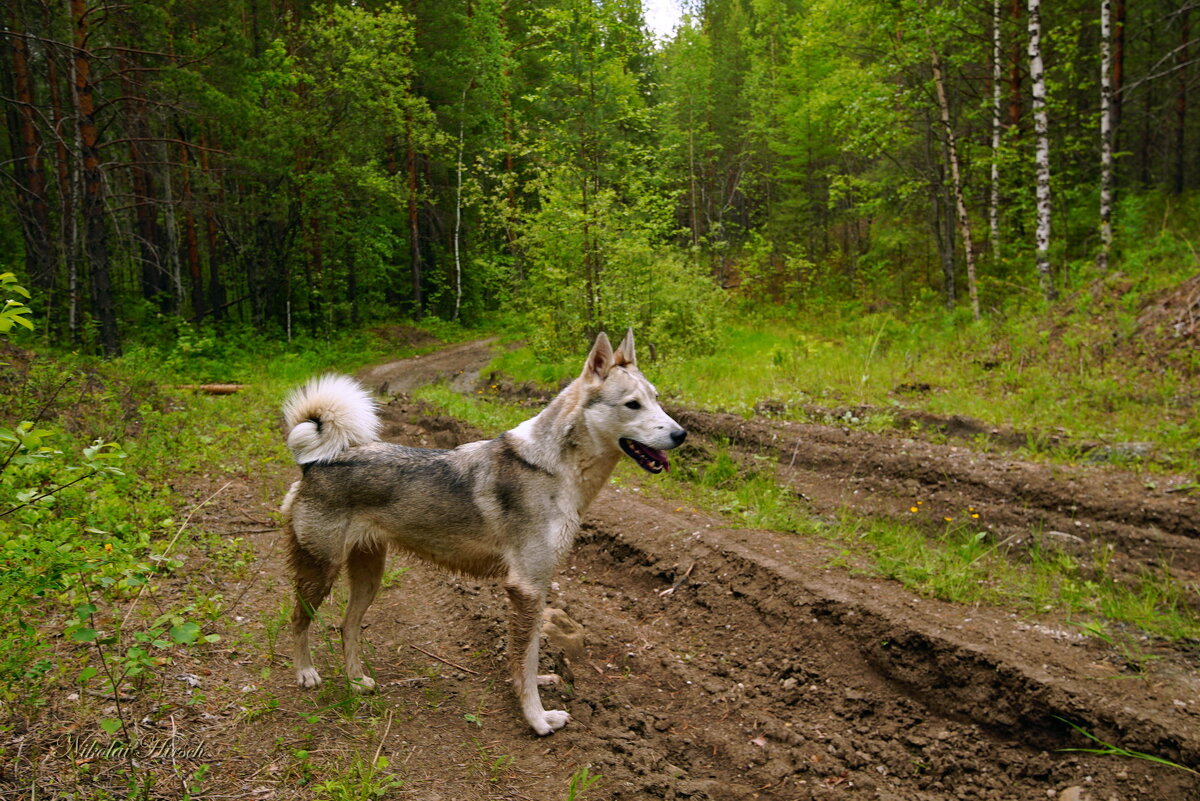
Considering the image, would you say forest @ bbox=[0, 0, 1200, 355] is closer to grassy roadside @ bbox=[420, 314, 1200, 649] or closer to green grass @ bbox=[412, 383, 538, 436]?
grassy roadside @ bbox=[420, 314, 1200, 649]

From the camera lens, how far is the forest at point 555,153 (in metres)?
14.1

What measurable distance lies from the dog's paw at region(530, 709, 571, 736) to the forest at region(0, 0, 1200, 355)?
8802 millimetres

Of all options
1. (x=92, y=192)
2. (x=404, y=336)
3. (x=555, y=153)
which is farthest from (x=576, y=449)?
(x=404, y=336)

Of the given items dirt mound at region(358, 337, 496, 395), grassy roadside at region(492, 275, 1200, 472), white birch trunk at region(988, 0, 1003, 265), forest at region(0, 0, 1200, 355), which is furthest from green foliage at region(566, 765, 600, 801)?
white birch trunk at region(988, 0, 1003, 265)

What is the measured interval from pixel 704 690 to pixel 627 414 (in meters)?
2.00

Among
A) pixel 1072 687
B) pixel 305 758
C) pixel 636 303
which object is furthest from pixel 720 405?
pixel 305 758

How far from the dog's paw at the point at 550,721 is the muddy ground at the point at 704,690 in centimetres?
6

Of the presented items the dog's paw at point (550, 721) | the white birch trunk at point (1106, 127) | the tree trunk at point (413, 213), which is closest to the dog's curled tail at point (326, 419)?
the dog's paw at point (550, 721)

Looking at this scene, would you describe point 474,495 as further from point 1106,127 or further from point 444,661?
point 1106,127

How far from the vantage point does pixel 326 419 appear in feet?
14.0

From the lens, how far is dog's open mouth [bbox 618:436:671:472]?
165 inches

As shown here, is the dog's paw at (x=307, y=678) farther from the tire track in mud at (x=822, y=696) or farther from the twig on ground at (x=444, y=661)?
the tire track in mud at (x=822, y=696)

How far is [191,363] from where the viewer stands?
18.8m

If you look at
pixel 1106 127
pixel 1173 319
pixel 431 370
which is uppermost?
pixel 1106 127
